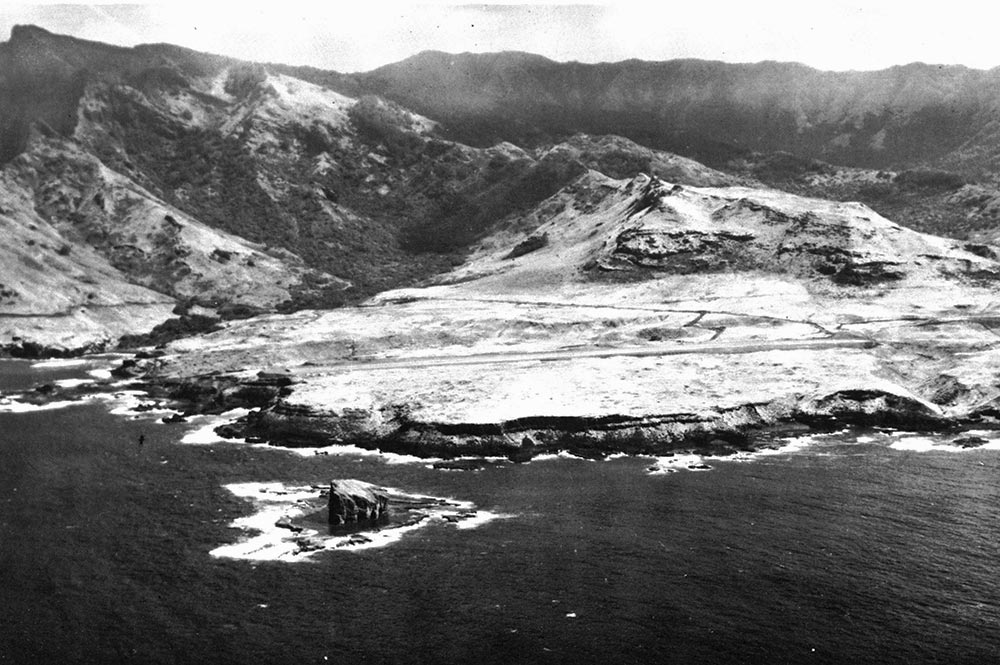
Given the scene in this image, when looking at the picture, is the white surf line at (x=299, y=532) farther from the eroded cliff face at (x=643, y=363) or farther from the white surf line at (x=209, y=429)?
the white surf line at (x=209, y=429)

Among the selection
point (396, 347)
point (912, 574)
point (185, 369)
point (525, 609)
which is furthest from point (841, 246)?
point (525, 609)

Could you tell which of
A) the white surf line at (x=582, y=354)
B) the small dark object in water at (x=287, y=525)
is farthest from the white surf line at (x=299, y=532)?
the white surf line at (x=582, y=354)

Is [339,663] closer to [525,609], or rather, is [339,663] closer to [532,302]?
[525,609]

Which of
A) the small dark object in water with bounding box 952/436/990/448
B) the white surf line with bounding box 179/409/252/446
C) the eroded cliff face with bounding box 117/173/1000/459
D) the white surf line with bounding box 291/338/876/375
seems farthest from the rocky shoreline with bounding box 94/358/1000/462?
the white surf line with bounding box 291/338/876/375

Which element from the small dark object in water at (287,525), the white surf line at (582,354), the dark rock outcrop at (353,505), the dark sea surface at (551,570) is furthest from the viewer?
the white surf line at (582,354)

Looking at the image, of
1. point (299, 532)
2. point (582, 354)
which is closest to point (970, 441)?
point (582, 354)

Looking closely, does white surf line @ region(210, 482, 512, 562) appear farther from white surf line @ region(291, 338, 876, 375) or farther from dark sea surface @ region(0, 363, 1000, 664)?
white surf line @ region(291, 338, 876, 375)
